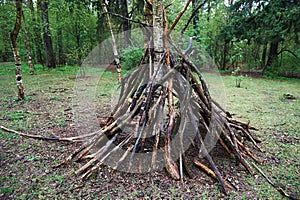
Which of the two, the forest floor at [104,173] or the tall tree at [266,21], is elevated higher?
the tall tree at [266,21]

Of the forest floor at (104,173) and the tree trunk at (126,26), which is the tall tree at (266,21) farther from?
the forest floor at (104,173)

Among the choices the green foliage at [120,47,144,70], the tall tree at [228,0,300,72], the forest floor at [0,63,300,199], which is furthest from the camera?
the green foliage at [120,47,144,70]

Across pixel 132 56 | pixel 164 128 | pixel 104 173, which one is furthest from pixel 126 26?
pixel 104 173

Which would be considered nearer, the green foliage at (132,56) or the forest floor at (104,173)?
the forest floor at (104,173)

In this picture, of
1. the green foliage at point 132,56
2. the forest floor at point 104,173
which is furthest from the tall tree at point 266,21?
the forest floor at point 104,173

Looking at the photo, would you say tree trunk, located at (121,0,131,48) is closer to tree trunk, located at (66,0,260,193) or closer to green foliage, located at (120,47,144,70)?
green foliage, located at (120,47,144,70)

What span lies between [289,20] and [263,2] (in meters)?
1.77

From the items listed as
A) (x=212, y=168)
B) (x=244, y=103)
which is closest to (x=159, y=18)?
(x=212, y=168)

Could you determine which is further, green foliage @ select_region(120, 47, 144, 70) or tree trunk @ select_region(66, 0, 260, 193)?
green foliage @ select_region(120, 47, 144, 70)

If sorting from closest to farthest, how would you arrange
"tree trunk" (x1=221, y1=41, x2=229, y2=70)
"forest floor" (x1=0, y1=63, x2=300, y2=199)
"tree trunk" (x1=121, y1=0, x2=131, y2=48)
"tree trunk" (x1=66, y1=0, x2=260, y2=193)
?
1. "forest floor" (x1=0, y1=63, x2=300, y2=199)
2. "tree trunk" (x1=66, y1=0, x2=260, y2=193)
3. "tree trunk" (x1=121, y1=0, x2=131, y2=48)
4. "tree trunk" (x1=221, y1=41, x2=229, y2=70)

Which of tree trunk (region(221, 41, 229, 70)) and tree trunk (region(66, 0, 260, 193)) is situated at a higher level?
tree trunk (region(221, 41, 229, 70))

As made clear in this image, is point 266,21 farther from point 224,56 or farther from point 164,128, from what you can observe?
point 164,128

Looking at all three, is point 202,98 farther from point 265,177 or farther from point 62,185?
point 62,185

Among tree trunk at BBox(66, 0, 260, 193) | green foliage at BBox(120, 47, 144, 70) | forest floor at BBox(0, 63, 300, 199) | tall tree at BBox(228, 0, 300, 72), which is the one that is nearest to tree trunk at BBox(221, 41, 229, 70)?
tall tree at BBox(228, 0, 300, 72)
